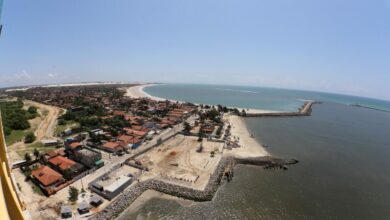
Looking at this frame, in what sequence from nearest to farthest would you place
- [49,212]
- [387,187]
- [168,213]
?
[49,212]
[168,213]
[387,187]

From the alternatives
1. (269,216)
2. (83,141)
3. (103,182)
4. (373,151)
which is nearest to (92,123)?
(83,141)

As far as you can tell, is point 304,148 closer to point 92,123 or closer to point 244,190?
point 244,190

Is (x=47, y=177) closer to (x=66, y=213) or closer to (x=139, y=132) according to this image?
(x=66, y=213)

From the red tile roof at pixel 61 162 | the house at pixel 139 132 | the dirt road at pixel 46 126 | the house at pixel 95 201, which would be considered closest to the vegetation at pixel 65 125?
the dirt road at pixel 46 126

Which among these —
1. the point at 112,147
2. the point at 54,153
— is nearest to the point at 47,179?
the point at 54,153

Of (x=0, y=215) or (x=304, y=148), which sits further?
(x=304, y=148)

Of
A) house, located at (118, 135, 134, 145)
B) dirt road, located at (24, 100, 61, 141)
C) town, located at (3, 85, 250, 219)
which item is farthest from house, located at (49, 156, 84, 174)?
dirt road, located at (24, 100, 61, 141)

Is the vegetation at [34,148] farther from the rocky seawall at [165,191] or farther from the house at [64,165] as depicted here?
the rocky seawall at [165,191]

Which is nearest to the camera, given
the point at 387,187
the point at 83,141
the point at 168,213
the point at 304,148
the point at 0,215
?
the point at 0,215
